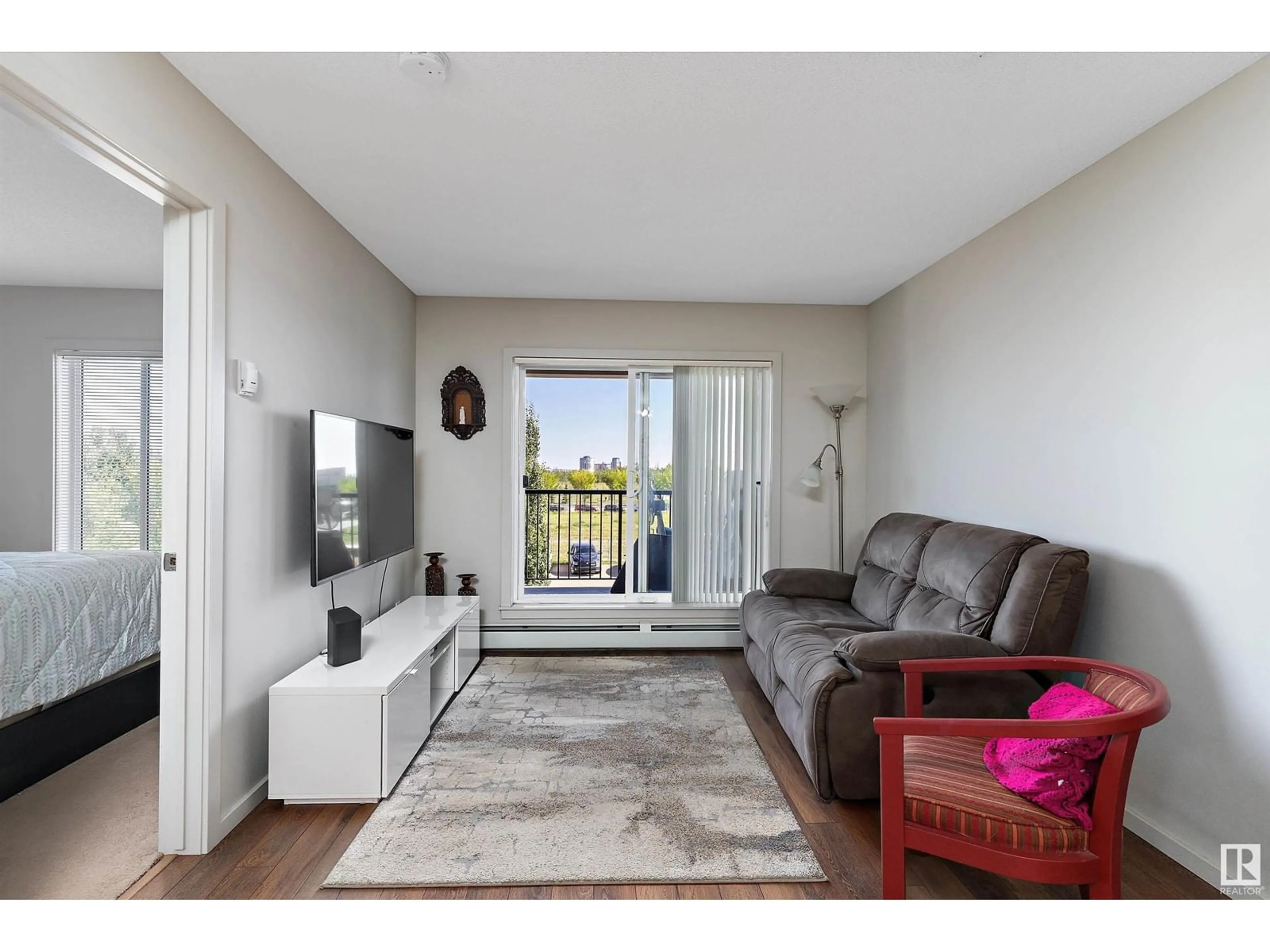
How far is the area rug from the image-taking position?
208 centimetres

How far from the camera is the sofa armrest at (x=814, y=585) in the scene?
4074 mm

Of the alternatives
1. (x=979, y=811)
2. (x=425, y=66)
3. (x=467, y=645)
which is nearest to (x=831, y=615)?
(x=979, y=811)

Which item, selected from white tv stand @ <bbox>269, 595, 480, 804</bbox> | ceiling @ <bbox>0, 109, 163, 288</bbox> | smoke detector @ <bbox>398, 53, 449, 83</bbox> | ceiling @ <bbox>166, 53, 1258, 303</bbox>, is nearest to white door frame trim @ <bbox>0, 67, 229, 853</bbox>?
white tv stand @ <bbox>269, 595, 480, 804</bbox>

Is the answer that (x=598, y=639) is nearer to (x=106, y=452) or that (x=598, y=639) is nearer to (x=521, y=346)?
(x=521, y=346)

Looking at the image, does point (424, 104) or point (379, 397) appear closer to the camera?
point (424, 104)

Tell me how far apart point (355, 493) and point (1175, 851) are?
132 inches

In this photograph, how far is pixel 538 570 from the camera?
20.7 feet

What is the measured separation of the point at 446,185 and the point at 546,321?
6.38 feet

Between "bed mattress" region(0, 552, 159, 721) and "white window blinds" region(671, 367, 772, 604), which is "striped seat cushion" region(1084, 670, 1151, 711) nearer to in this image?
"white window blinds" region(671, 367, 772, 604)

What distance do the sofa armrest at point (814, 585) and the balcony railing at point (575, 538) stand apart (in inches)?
87.2

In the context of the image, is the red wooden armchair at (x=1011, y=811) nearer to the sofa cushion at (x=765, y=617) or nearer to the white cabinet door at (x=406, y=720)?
the sofa cushion at (x=765, y=617)
